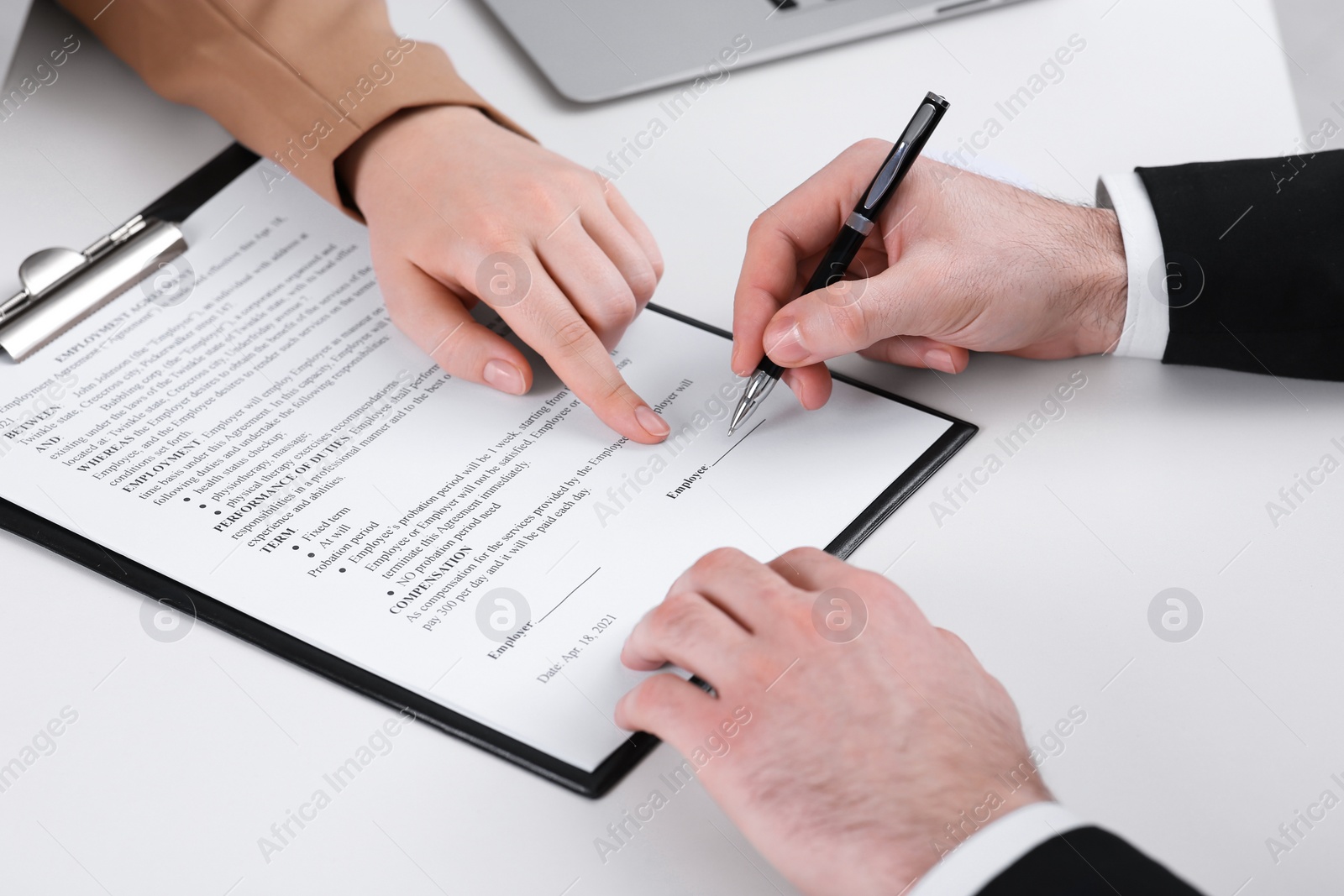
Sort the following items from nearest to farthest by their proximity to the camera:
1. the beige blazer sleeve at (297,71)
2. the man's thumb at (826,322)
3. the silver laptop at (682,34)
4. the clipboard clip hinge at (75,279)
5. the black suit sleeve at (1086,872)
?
the black suit sleeve at (1086,872), the man's thumb at (826,322), the clipboard clip hinge at (75,279), the beige blazer sleeve at (297,71), the silver laptop at (682,34)

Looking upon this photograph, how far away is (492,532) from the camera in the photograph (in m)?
0.77

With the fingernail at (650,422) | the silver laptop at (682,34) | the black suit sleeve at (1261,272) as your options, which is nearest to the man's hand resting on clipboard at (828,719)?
the fingernail at (650,422)

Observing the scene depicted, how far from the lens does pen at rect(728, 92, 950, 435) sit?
2.73 ft

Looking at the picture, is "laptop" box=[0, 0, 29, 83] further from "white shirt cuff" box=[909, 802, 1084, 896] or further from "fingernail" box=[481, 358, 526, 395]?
"white shirt cuff" box=[909, 802, 1084, 896]

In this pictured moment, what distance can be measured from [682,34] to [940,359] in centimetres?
57

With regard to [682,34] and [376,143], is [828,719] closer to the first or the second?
[376,143]

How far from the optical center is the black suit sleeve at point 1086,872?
528mm

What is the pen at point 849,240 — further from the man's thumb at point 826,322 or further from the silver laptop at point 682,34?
the silver laptop at point 682,34

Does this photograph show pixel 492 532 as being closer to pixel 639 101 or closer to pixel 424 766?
pixel 424 766

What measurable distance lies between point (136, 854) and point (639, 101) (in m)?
0.90

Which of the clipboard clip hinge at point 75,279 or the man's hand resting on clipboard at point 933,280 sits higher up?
the clipboard clip hinge at point 75,279

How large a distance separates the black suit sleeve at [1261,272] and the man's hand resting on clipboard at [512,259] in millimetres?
465

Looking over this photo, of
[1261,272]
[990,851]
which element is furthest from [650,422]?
[1261,272]

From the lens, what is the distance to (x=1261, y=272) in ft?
2.85
